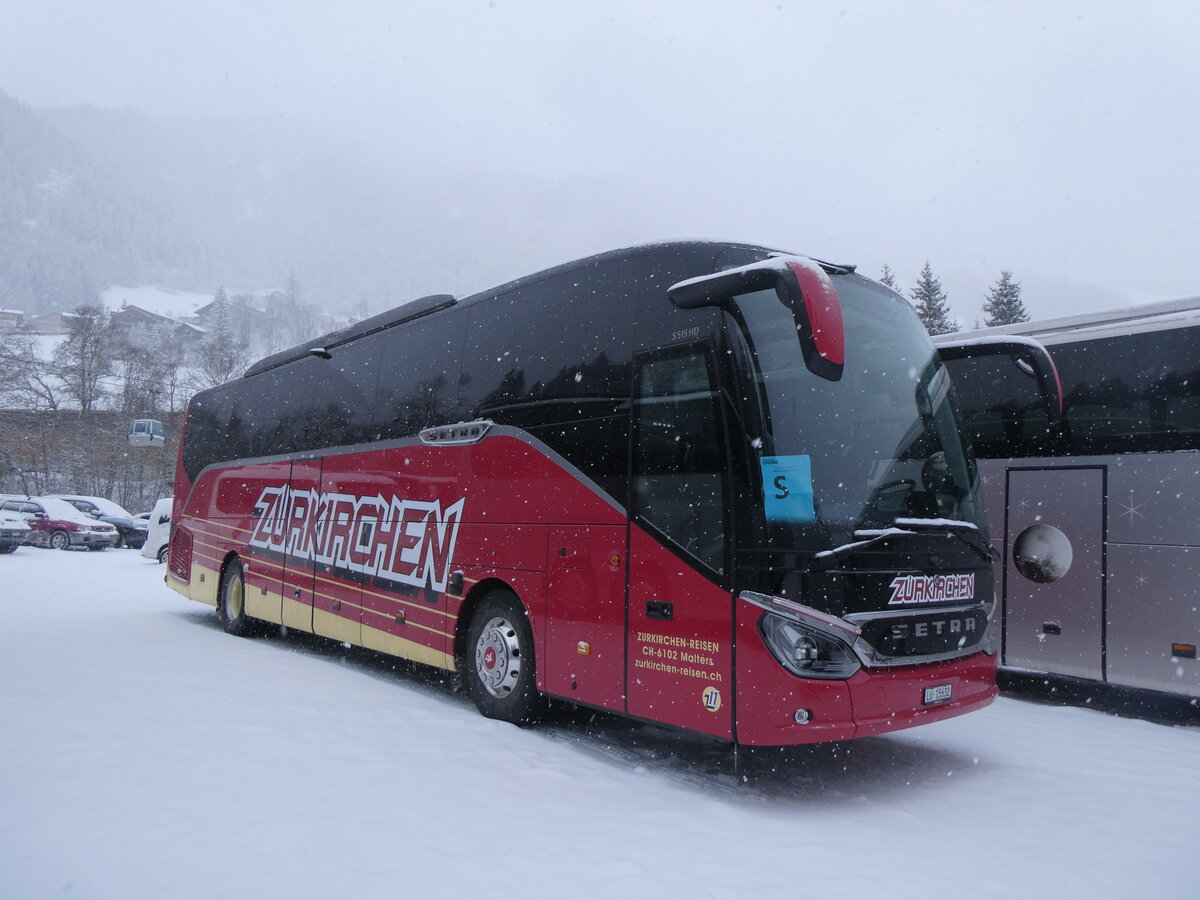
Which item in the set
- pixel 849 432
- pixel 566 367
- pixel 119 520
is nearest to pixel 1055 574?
pixel 849 432

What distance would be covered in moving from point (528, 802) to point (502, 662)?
6.74 ft

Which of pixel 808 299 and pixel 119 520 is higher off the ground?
pixel 808 299

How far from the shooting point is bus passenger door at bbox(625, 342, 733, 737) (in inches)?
209

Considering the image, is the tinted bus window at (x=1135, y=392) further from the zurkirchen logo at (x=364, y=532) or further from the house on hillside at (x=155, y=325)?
the house on hillside at (x=155, y=325)

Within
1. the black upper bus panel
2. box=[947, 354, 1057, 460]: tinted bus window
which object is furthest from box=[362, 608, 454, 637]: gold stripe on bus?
box=[947, 354, 1057, 460]: tinted bus window

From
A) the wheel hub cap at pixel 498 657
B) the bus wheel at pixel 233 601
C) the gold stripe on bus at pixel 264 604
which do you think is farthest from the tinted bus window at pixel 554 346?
the bus wheel at pixel 233 601

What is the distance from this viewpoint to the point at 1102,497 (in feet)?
26.7

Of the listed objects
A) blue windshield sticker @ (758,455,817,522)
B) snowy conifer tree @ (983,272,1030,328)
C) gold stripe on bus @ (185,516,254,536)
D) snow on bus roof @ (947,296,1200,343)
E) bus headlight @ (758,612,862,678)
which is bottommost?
bus headlight @ (758,612,862,678)

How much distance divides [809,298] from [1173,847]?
3.49 meters

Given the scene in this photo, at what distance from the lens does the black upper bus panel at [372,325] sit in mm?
9273

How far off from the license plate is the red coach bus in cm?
3

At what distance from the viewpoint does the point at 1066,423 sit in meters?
8.52

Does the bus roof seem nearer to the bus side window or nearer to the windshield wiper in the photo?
the bus side window

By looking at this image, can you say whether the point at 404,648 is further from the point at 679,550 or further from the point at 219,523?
the point at 219,523
